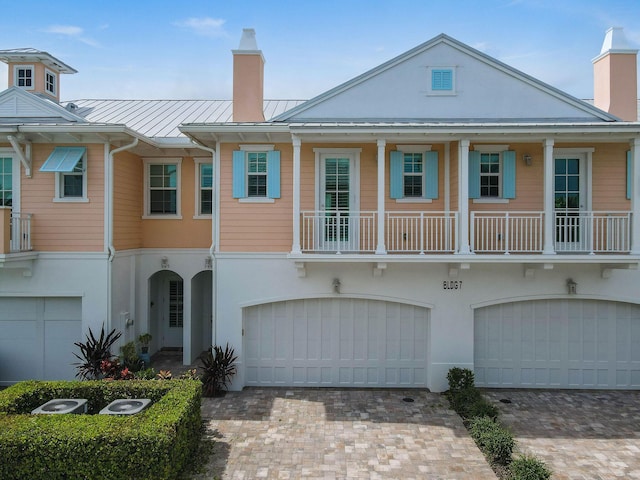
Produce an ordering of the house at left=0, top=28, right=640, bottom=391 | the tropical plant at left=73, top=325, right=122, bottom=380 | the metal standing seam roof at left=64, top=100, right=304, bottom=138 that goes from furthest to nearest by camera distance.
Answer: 1. the metal standing seam roof at left=64, top=100, right=304, bottom=138
2. the house at left=0, top=28, right=640, bottom=391
3. the tropical plant at left=73, top=325, right=122, bottom=380

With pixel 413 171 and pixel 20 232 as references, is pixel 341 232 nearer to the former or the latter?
pixel 413 171

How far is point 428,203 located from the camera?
11.4 meters

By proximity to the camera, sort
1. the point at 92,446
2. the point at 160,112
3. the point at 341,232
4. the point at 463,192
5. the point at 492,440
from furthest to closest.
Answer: the point at 160,112
the point at 341,232
the point at 463,192
the point at 492,440
the point at 92,446

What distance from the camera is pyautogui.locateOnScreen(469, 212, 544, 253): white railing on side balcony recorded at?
36.2 ft

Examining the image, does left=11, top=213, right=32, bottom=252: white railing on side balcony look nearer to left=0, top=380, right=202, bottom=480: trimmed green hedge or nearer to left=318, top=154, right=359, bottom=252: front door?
left=0, top=380, right=202, bottom=480: trimmed green hedge

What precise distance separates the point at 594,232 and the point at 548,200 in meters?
1.99

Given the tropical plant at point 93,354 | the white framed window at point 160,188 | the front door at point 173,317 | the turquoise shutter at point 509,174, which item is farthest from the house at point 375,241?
the front door at point 173,317

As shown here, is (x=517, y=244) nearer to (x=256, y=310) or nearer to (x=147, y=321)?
(x=256, y=310)

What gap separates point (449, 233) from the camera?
1105 centimetres

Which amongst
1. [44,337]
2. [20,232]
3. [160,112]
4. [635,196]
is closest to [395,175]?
[635,196]

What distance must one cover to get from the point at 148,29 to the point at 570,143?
11258 mm

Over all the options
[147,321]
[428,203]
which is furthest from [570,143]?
[147,321]

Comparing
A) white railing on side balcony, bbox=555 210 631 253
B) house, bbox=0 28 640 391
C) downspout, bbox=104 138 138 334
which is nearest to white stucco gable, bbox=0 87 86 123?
house, bbox=0 28 640 391

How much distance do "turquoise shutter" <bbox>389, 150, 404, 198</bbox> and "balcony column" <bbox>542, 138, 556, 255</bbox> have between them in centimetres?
330
